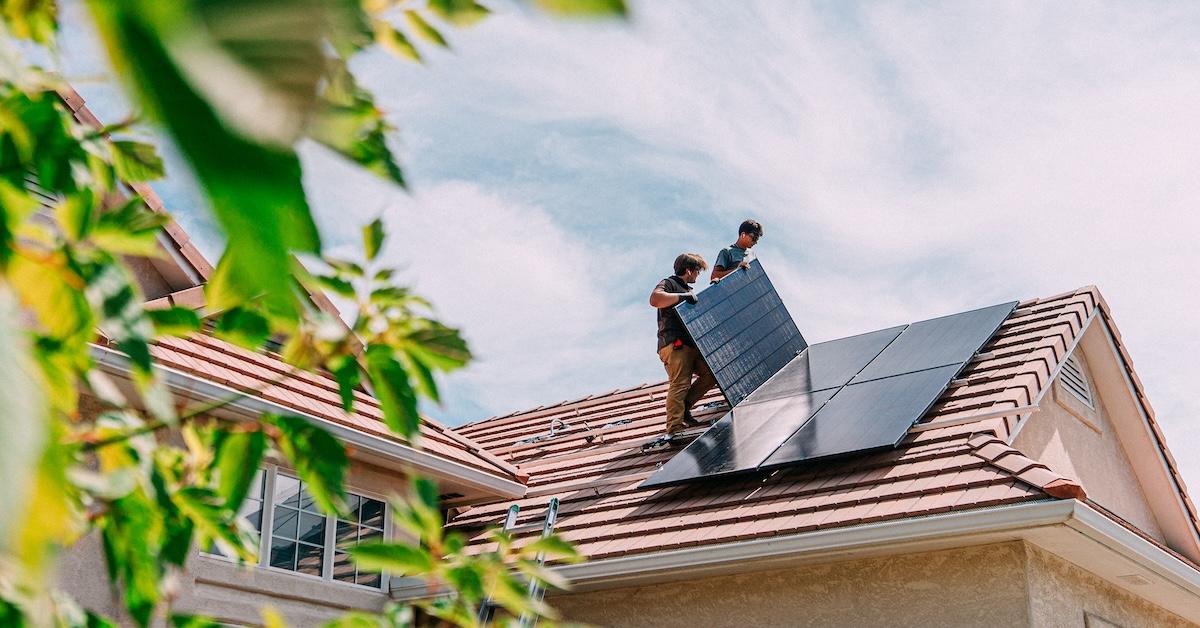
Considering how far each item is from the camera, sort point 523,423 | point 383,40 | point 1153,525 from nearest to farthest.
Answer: point 383,40 < point 1153,525 < point 523,423

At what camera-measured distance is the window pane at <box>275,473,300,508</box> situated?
7793 mm

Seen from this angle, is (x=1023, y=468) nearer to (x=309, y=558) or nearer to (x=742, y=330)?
(x=742, y=330)

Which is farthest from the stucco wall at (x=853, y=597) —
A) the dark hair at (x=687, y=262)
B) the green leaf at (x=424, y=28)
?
the green leaf at (x=424, y=28)

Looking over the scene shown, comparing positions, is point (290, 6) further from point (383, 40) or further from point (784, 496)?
point (784, 496)

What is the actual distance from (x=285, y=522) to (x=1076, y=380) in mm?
7612

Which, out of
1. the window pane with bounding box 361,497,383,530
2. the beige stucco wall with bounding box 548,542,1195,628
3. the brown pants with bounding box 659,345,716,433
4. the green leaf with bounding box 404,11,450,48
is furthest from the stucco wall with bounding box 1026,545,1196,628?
the green leaf with bounding box 404,11,450,48

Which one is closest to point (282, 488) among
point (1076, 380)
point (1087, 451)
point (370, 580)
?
point (370, 580)

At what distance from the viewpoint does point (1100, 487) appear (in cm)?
1043

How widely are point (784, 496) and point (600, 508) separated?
1669 mm

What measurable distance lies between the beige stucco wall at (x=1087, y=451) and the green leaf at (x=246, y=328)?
7965 millimetres

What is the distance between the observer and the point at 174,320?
4.76ft

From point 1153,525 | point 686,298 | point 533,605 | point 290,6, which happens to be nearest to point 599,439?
point 686,298

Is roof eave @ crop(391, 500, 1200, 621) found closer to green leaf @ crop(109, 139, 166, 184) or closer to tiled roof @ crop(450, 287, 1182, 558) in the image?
tiled roof @ crop(450, 287, 1182, 558)

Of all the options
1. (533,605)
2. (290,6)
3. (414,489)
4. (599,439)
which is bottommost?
(290,6)
